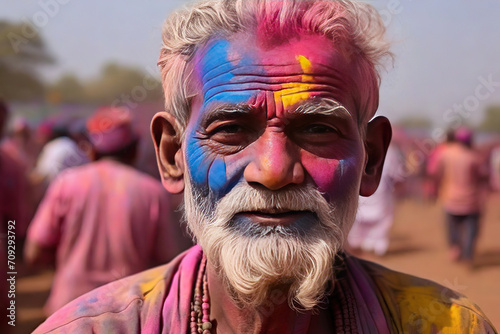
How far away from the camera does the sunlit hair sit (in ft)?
6.40

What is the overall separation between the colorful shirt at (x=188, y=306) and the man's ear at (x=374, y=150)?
0.96 ft

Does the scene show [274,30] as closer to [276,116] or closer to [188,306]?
[276,116]

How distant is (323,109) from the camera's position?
1.93 metres

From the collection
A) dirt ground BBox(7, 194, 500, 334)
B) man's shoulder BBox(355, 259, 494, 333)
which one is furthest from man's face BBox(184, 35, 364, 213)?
dirt ground BBox(7, 194, 500, 334)

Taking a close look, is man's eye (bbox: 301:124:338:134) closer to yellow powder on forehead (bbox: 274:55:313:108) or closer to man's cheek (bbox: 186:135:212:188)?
yellow powder on forehead (bbox: 274:55:313:108)

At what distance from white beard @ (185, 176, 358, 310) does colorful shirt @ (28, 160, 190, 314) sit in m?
2.38

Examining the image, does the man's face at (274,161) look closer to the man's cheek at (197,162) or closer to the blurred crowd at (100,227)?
the man's cheek at (197,162)

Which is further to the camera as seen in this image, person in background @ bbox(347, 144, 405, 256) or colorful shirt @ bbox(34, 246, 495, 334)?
person in background @ bbox(347, 144, 405, 256)

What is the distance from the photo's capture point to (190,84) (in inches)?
81.0

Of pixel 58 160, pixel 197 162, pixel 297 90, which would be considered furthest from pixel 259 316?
pixel 58 160

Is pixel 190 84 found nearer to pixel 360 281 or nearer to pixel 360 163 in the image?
pixel 360 163

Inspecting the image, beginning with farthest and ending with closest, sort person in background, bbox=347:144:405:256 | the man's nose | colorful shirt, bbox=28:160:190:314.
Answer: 1. person in background, bbox=347:144:405:256
2. colorful shirt, bbox=28:160:190:314
3. the man's nose

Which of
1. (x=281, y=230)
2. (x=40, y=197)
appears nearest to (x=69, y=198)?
(x=281, y=230)

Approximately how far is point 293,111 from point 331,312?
0.76m
